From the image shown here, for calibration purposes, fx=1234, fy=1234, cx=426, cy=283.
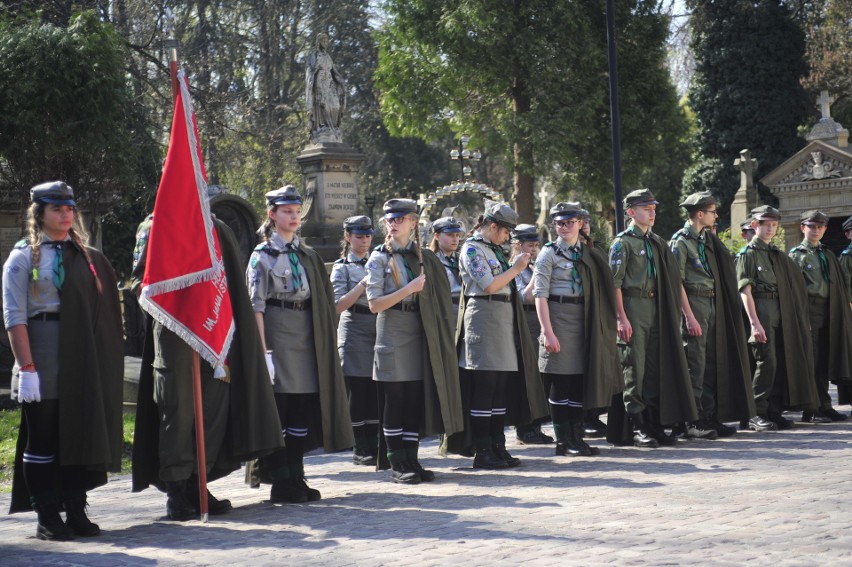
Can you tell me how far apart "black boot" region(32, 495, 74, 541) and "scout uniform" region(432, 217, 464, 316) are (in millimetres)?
3704

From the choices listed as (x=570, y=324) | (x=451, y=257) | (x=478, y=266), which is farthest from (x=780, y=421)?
(x=478, y=266)

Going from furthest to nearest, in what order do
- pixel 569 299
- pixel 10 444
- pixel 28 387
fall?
pixel 10 444
pixel 569 299
pixel 28 387

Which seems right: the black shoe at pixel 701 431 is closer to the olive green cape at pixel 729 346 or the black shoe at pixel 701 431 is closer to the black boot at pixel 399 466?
the olive green cape at pixel 729 346

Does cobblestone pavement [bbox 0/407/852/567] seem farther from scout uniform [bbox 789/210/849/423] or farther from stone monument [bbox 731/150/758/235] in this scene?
stone monument [bbox 731/150/758/235]

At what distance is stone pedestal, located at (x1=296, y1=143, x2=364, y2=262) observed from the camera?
2428cm

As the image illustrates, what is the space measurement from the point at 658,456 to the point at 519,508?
2730 millimetres

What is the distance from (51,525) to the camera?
6.83 metres

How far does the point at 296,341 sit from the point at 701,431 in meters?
4.47

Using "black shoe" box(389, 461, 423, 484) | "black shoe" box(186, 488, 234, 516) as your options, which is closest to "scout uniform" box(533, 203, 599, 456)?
"black shoe" box(389, 461, 423, 484)

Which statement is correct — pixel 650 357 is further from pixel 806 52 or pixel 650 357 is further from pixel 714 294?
pixel 806 52

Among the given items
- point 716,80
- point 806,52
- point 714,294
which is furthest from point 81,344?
point 716,80

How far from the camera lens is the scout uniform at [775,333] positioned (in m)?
11.8

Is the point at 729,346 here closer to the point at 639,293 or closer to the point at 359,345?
the point at 639,293

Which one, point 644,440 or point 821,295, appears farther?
point 821,295
